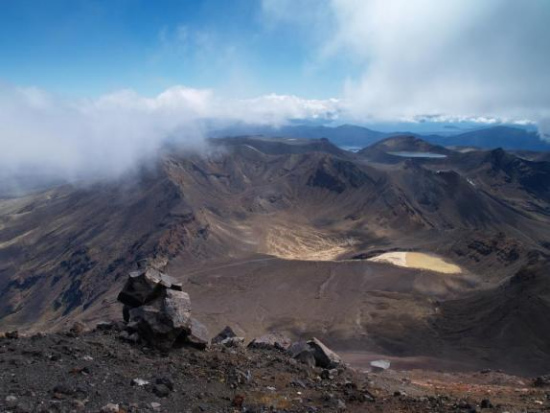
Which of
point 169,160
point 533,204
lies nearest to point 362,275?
point 169,160

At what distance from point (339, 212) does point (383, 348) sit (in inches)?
4022

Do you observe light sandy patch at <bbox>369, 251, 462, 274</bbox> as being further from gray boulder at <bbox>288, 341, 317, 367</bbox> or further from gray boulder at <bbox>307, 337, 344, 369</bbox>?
gray boulder at <bbox>288, 341, 317, 367</bbox>

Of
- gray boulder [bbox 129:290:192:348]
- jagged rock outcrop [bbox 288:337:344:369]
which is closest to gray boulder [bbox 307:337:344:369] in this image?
jagged rock outcrop [bbox 288:337:344:369]

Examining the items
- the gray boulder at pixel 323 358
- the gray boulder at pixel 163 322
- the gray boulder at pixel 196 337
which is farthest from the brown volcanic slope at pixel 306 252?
the gray boulder at pixel 163 322

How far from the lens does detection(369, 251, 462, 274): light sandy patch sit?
3718 inches

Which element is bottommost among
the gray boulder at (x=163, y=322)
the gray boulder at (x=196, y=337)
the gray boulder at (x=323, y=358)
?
the gray boulder at (x=323, y=358)

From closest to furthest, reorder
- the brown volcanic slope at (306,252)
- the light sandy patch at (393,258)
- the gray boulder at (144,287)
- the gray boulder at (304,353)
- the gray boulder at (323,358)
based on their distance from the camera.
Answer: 1. the gray boulder at (144,287)
2. the gray boulder at (304,353)
3. the gray boulder at (323,358)
4. the brown volcanic slope at (306,252)
5. the light sandy patch at (393,258)

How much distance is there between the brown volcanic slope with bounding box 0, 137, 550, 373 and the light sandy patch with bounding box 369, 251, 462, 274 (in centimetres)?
279

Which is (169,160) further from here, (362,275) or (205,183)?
(362,275)

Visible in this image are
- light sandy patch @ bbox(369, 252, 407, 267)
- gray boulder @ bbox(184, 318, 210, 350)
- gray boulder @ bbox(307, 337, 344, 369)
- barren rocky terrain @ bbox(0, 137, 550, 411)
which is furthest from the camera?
light sandy patch @ bbox(369, 252, 407, 267)

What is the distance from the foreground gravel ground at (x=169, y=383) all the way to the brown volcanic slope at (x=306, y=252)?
3304 centimetres

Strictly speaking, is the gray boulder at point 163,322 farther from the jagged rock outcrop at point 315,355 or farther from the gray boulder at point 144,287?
the jagged rock outcrop at point 315,355

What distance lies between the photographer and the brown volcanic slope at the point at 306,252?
59.3 metres

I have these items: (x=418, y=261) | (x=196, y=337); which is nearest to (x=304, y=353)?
(x=196, y=337)
